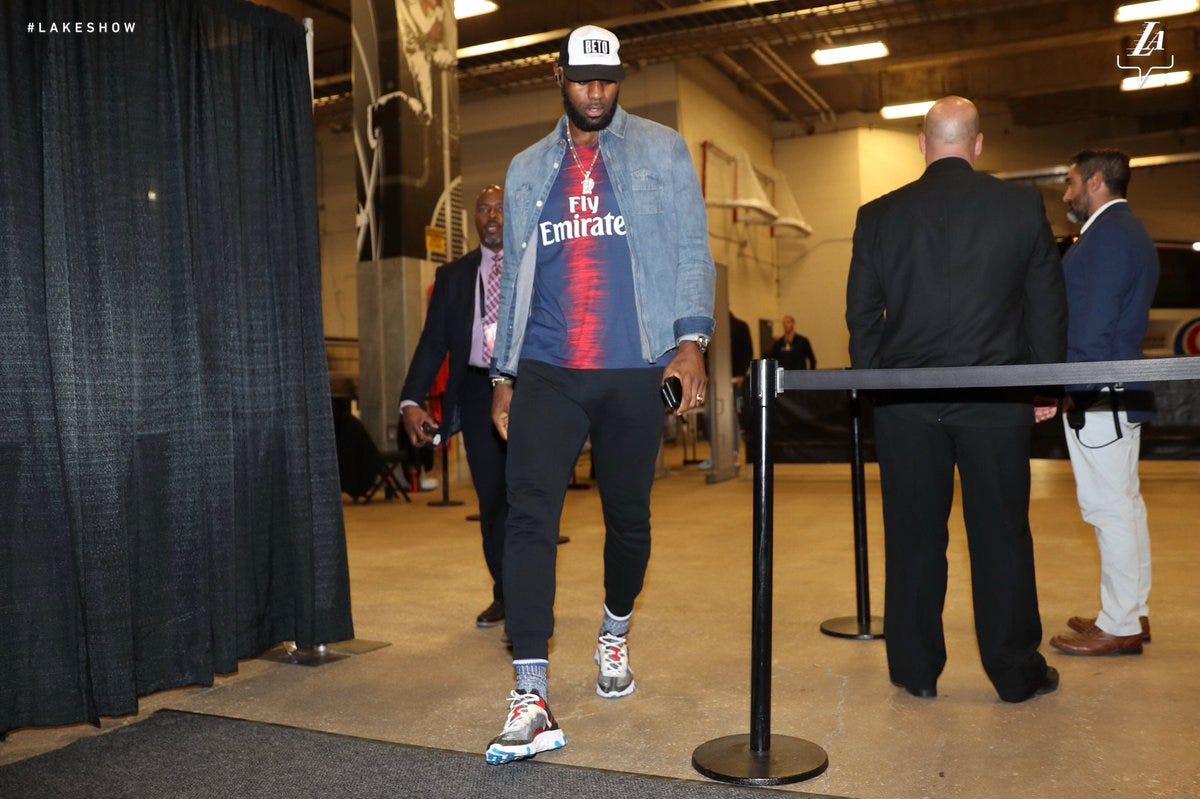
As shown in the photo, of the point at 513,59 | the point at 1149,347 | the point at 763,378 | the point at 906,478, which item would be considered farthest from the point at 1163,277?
the point at 763,378

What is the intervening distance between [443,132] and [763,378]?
8124mm

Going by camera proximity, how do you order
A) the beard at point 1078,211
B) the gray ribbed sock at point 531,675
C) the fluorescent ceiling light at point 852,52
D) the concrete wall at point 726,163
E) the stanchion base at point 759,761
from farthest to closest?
the concrete wall at point 726,163 < the fluorescent ceiling light at point 852,52 < the beard at point 1078,211 < the gray ribbed sock at point 531,675 < the stanchion base at point 759,761

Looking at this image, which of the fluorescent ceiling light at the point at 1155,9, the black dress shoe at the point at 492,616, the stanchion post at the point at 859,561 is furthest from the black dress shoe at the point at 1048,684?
the fluorescent ceiling light at the point at 1155,9

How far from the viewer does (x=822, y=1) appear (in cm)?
1070

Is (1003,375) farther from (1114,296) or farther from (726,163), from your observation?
(726,163)

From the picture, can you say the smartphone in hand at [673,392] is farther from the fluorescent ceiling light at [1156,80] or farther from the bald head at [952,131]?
the fluorescent ceiling light at [1156,80]

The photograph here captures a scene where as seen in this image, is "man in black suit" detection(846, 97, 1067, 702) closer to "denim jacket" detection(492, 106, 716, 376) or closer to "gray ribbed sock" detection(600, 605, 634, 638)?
"denim jacket" detection(492, 106, 716, 376)

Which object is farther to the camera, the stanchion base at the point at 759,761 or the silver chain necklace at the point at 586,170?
the silver chain necklace at the point at 586,170

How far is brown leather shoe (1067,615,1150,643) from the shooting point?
11.2 ft

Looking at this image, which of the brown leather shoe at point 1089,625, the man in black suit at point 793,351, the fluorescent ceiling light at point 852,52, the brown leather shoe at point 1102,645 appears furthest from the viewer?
the fluorescent ceiling light at point 852,52

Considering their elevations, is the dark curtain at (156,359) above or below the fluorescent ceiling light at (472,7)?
below

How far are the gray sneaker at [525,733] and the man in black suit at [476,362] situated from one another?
130 centimetres

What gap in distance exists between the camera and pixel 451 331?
3945mm

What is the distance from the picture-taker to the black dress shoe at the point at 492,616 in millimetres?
3934
